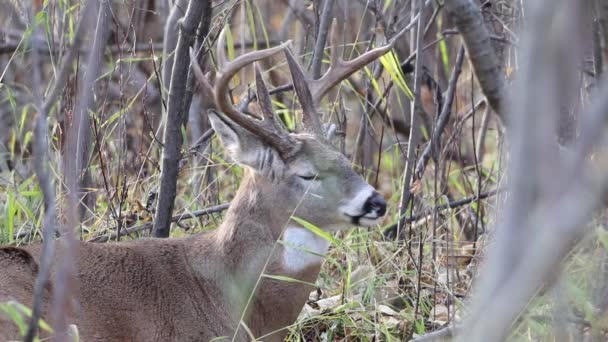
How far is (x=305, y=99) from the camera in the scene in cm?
483

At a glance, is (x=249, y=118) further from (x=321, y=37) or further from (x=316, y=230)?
(x=321, y=37)

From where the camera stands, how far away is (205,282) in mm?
4520

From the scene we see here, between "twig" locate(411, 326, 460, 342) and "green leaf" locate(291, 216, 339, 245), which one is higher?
"green leaf" locate(291, 216, 339, 245)

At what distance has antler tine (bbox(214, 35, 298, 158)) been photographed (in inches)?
166

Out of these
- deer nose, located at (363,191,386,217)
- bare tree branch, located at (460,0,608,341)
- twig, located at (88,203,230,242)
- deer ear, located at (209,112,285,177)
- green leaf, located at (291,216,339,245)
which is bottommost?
twig, located at (88,203,230,242)

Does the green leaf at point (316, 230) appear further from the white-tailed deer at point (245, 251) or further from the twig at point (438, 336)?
the twig at point (438, 336)

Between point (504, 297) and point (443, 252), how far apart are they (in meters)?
3.67

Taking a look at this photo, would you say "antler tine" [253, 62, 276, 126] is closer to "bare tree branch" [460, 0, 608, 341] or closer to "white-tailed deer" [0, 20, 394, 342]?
"white-tailed deer" [0, 20, 394, 342]

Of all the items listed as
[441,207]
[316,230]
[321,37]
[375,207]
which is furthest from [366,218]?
[321,37]

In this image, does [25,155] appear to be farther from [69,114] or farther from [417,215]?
[417,215]

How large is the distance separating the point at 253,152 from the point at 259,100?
0.24 metres

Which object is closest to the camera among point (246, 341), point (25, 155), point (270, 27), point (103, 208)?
point (246, 341)

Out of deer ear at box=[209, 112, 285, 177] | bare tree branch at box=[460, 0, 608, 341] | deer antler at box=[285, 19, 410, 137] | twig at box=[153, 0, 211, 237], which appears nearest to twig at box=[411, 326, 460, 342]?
deer ear at box=[209, 112, 285, 177]

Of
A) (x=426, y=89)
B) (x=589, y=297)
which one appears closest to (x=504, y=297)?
(x=589, y=297)
